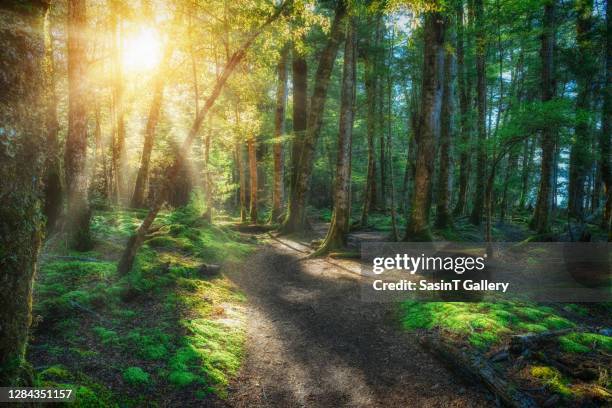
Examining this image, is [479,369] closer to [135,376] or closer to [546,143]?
[135,376]

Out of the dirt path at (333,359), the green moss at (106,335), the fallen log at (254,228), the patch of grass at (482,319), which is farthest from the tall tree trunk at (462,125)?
the green moss at (106,335)

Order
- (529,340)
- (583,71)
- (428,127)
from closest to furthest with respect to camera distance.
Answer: (529,340), (428,127), (583,71)

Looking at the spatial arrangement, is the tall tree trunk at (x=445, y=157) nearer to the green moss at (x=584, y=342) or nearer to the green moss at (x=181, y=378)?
the green moss at (x=584, y=342)

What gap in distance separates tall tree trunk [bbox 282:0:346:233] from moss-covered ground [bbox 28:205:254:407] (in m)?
6.95

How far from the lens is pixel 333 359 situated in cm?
599

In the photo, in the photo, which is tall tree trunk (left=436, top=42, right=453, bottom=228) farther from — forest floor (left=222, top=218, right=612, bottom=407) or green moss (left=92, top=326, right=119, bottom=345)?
green moss (left=92, top=326, right=119, bottom=345)

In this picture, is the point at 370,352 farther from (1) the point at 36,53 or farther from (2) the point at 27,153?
(1) the point at 36,53

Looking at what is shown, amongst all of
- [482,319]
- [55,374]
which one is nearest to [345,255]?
[482,319]

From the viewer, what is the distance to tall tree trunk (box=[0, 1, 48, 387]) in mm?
2322

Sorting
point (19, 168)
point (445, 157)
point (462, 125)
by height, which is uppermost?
point (462, 125)

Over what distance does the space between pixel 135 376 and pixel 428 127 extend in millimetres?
11203

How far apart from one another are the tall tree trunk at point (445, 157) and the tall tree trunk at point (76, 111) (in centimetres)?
1310

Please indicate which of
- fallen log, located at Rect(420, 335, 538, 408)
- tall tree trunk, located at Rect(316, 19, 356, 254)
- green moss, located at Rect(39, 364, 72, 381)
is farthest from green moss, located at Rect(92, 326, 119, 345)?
tall tree trunk, located at Rect(316, 19, 356, 254)

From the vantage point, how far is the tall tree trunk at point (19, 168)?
7.62ft
